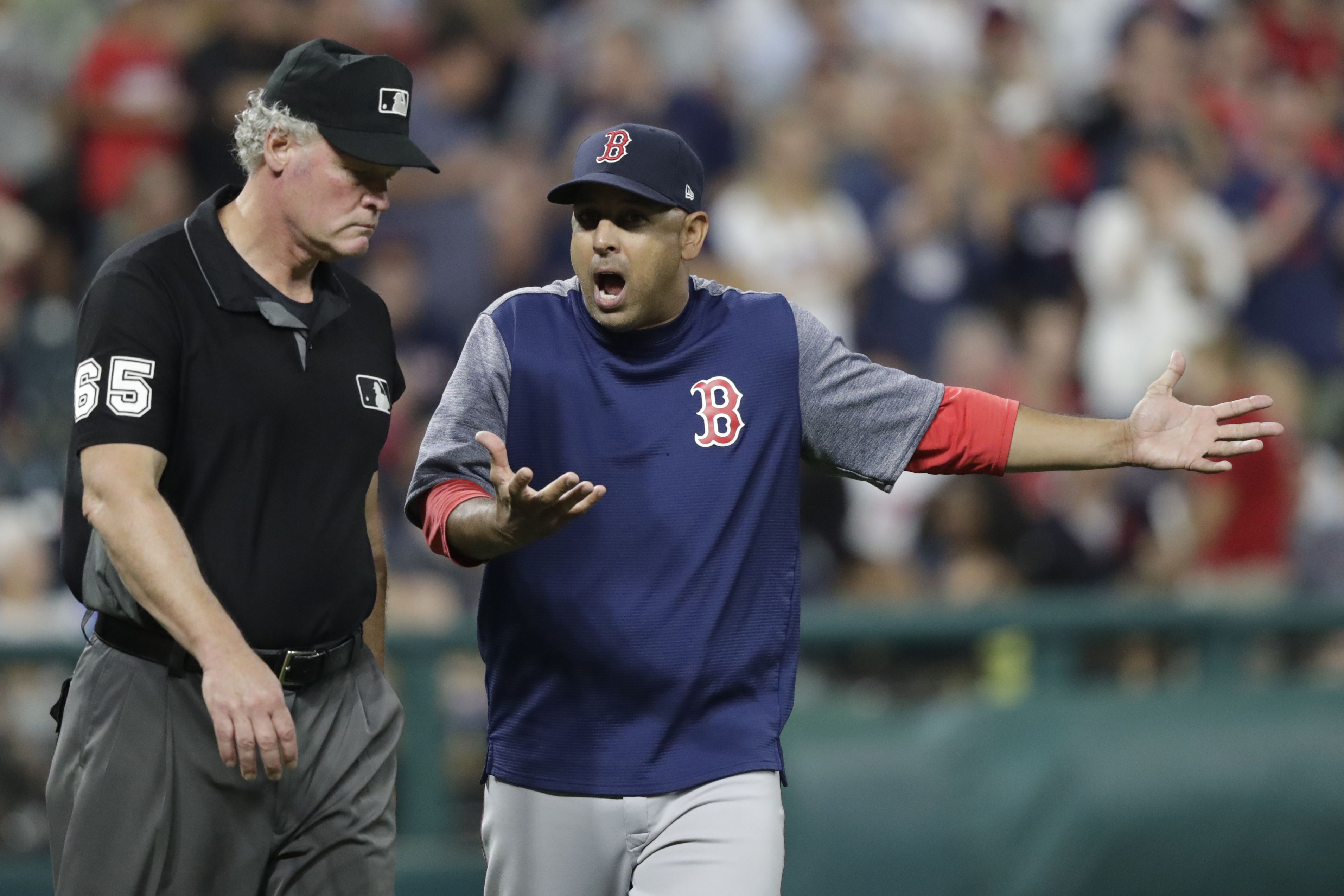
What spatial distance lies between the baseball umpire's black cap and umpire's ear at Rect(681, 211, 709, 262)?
0.59m

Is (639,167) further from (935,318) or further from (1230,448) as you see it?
(935,318)

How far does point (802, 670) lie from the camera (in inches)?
287

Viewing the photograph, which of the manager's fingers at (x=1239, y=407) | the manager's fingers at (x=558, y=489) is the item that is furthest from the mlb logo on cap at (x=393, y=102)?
the manager's fingers at (x=1239, y=407)

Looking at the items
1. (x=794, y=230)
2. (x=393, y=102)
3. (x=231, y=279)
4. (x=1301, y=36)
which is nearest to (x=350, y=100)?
(x=393, y=102)

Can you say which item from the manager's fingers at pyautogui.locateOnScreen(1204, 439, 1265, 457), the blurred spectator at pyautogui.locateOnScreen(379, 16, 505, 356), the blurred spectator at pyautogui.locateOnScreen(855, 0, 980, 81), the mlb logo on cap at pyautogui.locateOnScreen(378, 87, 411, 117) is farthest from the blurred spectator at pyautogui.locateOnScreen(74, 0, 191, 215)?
the manager's fingers at pyautogui.locateOnScreen(1204, 439, 1265, 457)

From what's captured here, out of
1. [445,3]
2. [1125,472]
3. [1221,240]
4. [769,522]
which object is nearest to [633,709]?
[769,522]

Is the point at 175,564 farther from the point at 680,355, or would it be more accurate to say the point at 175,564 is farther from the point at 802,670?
the point at 802,670

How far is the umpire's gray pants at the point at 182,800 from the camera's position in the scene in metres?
3.47

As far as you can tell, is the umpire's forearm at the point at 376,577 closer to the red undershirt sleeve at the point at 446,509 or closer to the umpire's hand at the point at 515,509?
the red undershirt sleeve at the point at 446,509

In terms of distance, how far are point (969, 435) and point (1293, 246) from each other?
735cm

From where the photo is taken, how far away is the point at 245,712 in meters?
3.21

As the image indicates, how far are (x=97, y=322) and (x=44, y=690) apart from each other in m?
3.26

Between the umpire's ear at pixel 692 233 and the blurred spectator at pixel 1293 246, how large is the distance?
718cm

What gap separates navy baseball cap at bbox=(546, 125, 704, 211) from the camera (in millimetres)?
3809
